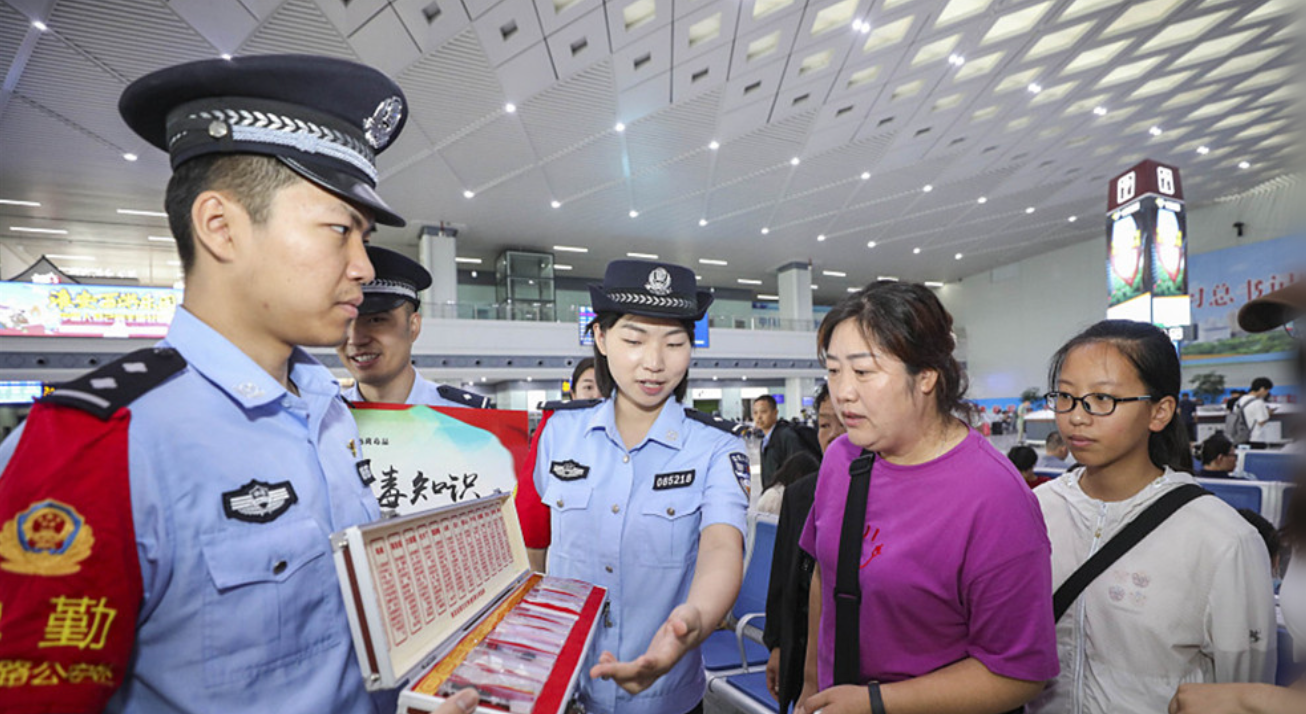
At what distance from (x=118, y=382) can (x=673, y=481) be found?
136 cm

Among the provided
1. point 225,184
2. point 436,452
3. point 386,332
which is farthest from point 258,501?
point 386,332

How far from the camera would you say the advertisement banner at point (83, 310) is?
1309 centimetres

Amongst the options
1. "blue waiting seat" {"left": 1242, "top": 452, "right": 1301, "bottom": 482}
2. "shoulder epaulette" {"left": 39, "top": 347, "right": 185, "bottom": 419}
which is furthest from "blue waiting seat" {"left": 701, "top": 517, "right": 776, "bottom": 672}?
"blue waiting seat" {"left": 1242, "top": 452, "right": 1301, "bottom": 482}

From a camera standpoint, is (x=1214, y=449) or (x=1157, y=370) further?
(x=1214, y=449)

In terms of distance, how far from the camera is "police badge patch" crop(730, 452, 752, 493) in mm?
1957

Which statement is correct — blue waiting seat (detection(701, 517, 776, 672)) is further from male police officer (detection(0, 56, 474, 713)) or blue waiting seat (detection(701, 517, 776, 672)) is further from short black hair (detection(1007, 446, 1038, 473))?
short black hair (detection(1007, 446, 1038, 473))

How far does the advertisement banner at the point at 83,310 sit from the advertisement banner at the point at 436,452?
15.9 metres

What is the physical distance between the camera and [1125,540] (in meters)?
1.87

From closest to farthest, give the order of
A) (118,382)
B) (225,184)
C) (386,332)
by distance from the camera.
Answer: (118,382)
(225,184)
(386,332)

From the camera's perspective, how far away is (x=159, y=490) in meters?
0.95

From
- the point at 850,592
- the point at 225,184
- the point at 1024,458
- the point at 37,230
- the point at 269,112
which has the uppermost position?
the point at 37,230

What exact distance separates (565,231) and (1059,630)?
18.5 m

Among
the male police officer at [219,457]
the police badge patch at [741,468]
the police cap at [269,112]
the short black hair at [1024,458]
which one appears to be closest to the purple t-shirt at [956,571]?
the police badge patch at [741,468]

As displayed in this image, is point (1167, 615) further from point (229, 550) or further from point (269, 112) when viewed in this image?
point (269, 112)
